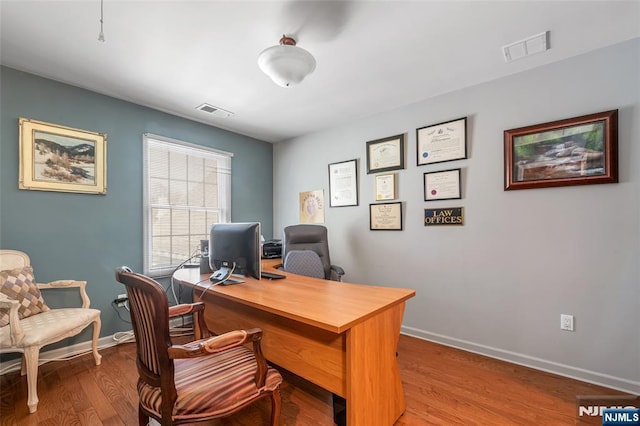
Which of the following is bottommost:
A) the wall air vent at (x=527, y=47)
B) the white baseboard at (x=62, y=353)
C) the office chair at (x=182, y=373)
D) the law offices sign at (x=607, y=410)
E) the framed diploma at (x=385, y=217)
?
the law offices sign at (x=607, y=410)

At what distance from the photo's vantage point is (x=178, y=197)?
330 cm

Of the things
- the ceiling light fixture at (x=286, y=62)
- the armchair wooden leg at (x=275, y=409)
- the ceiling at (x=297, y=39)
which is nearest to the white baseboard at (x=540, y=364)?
the armchair wooden leg at (x=275, y=409)

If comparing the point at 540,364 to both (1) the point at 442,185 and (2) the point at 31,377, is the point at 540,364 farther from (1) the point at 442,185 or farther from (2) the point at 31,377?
(2) the point at 31,377

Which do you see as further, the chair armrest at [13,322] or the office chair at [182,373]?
the chair armrest at [13,322]

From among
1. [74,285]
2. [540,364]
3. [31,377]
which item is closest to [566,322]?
[540,364]

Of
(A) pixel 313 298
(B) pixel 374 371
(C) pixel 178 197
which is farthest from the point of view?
(C) pixel 178 197

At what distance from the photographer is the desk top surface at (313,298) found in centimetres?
124

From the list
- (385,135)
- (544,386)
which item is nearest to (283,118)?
(385,135)

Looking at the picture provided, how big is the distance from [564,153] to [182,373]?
2.97 m

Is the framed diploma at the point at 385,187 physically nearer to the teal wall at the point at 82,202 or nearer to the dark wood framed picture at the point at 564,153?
the dark wood framed picture at the point at 564,153

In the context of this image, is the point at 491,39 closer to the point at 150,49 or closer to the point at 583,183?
the point at 583,183

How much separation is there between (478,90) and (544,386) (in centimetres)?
247

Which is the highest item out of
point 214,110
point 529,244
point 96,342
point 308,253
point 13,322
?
point 214,110

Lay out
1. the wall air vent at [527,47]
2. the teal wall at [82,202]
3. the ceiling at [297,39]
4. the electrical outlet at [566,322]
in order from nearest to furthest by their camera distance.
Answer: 1. the ceiling at [297,39]
2. the wall air vent at [527,47]
3. the electrical outlet at [566,322]
4. the teal wall at [82,202]
